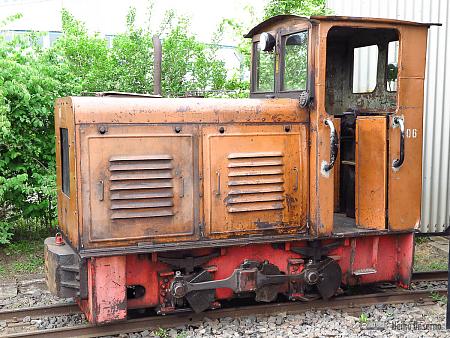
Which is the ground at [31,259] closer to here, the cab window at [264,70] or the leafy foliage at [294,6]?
the cab window at [264,70]

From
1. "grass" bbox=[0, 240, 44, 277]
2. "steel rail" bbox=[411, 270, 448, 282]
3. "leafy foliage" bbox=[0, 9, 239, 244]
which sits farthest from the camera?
"leafy foliage" bbox=[0, 9, 239, 244]

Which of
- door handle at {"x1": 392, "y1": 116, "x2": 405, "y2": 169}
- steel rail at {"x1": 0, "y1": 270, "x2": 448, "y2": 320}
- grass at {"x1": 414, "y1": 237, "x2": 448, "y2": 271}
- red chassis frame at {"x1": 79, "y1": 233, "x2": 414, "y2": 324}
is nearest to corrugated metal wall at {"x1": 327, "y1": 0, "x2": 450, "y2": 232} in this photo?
grass at {"x1": 414, "y1": 237, "x2": 448, "y2": 271}

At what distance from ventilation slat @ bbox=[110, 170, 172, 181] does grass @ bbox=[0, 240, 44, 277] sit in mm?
3014

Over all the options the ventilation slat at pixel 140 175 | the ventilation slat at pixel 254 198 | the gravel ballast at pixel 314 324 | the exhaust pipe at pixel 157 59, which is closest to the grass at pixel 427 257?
the gravel ballast at pixel 314 324

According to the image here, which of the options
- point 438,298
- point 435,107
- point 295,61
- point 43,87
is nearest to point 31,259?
point 43,87

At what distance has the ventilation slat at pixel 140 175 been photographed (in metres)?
5.17

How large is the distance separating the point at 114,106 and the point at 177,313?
7.28 feet

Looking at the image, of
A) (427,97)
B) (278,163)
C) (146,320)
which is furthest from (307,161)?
(427,97)

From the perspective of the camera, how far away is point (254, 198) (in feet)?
18.6

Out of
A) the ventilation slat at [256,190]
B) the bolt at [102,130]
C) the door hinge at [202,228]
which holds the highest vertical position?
the bolt at [102,130]

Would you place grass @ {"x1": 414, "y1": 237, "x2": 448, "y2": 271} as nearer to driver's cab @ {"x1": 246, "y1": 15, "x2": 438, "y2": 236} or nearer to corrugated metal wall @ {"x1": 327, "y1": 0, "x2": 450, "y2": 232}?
corrugated metal wall @ {"x1": 327, "y1": 0, "x2": 450, "y2": 232}

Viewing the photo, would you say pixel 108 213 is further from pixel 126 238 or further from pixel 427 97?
pixel 427 97

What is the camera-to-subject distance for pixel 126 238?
17.2ft

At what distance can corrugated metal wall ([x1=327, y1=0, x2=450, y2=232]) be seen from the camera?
8.91 meters
